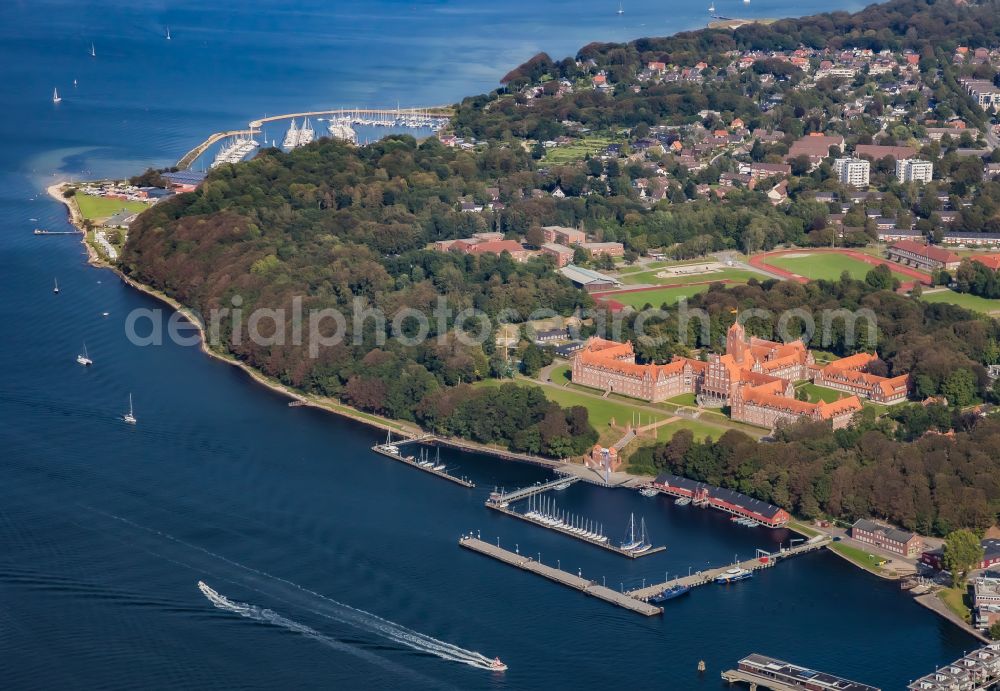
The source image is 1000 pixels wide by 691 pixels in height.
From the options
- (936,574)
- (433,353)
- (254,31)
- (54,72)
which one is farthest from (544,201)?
(254,31)

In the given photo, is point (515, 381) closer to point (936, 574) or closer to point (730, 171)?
point (936, 574)

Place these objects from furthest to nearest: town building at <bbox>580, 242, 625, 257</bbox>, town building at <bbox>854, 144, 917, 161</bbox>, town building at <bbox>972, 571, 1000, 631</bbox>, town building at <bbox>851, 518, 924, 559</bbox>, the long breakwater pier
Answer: the long breakwater pier < town building at <bbox>854, 144, 917, 161</bbox> < town building at <bbox>580, 242, 625, 257</bbox> < town building at <bbox>851, 518, 924, 559</bbox> < town building at <bbox>972, 571, 1000, 631</bbox>

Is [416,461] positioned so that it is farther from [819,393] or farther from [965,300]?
[965,300]

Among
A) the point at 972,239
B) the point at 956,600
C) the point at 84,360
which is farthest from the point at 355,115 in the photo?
the point at 956,600

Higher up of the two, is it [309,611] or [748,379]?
[748,379]

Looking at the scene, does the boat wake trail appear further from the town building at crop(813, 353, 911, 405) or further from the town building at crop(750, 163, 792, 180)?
the town building at crop(750, 163, 792, 180)

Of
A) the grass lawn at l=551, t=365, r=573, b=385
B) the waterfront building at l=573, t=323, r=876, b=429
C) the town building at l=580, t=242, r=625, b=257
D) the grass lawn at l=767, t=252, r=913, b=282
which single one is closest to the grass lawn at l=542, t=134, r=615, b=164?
the town building at l=580, t=242, r=625, b=257
